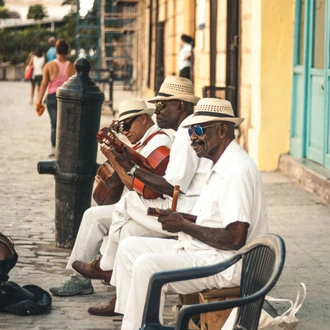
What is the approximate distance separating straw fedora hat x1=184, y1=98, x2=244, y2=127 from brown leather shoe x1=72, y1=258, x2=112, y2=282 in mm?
1581

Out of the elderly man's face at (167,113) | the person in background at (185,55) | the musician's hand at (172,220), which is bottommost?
the musician's hand at (172,220)

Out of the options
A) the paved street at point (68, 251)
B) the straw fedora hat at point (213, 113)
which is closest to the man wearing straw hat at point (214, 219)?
the straw fedora hat at point (213, 113)

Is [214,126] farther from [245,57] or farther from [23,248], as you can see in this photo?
[245,57]

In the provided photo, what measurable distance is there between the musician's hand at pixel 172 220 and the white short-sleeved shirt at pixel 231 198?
92mm

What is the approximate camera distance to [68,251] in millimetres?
7977

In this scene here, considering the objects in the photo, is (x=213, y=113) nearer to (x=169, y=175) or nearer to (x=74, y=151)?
(x=169, y=175)

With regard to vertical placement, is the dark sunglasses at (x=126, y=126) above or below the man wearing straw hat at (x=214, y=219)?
above

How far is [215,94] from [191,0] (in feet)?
20.3

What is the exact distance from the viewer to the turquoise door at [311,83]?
1016 centimetres

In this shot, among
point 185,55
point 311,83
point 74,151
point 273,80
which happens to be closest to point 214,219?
point 74,151

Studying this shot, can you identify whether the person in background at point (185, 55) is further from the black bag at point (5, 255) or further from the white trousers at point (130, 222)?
the black bag at point (5, 255)

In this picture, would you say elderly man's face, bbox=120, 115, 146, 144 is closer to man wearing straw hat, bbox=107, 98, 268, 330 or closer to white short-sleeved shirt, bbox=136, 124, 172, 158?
white short-sleeved shirt, bbox=136, 124, 172, 158

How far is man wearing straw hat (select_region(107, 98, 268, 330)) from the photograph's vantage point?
15.4 feet

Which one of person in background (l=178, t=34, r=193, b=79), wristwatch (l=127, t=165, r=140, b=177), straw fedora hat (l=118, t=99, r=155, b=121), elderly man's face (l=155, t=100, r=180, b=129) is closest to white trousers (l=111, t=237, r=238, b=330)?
wristwatch (l=127, t=165, r=140, b=177)
